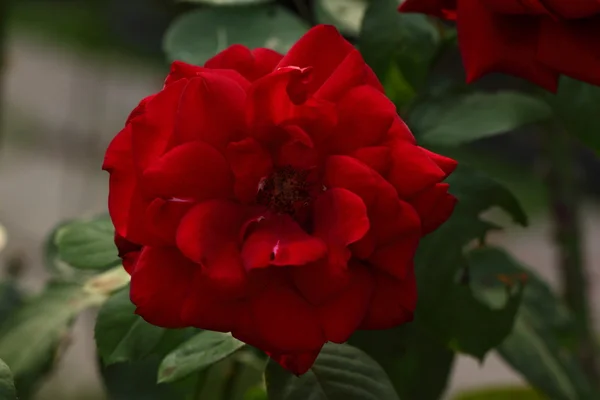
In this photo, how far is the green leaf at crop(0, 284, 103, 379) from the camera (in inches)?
18.4

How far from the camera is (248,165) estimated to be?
0.96 feet

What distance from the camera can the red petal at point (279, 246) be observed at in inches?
10.6

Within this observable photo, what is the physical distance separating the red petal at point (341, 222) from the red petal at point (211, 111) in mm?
43

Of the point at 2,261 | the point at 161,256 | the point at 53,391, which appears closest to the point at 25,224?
the point at 2,261

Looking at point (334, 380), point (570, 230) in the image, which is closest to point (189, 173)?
point (334, 380)

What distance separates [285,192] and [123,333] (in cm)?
13

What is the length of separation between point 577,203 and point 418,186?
406 millimetres

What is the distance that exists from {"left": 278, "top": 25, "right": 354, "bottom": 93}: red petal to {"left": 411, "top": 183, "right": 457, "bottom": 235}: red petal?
0.06 m

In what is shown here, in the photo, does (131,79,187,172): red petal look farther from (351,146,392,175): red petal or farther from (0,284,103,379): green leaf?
(0,284,103,379): green leaf

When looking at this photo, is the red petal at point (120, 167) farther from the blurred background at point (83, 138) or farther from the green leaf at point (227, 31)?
the blurred background at point (83, 138)

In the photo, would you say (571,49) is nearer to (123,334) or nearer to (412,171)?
(412,171)

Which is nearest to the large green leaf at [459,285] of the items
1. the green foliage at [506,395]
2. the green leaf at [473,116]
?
the green leaf at [473,116]

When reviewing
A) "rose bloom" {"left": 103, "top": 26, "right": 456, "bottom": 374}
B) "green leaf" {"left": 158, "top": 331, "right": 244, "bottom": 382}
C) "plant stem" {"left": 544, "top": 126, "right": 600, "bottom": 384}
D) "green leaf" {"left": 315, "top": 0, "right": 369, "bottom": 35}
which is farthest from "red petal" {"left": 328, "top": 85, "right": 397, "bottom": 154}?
"plant stem" {"left": 544, "top": 126, "right": 600, "bottom": 384}

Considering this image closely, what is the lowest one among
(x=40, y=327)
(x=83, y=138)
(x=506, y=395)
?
(x=83, y=138)
